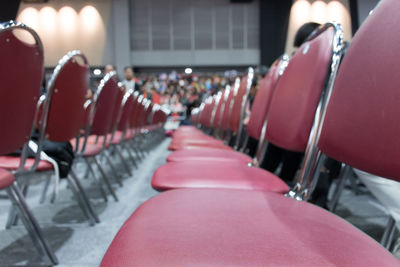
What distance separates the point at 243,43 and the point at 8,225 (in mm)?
12342

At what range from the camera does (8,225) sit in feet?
5.66

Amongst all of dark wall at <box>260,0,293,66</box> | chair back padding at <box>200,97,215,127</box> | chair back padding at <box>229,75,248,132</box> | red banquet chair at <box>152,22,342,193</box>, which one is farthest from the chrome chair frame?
dark wall at <box>260,0,293,66</box>

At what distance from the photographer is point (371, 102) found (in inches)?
22.7

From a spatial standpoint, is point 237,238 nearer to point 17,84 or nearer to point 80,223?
point 17,84

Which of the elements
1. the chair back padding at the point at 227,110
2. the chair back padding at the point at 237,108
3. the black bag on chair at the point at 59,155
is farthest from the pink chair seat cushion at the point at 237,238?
the chair back padding at the point at 227,110

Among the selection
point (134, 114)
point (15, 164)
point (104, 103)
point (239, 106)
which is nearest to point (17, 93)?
point (15, 164)

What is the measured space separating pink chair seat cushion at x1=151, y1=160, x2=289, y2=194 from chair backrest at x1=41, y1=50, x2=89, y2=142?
0.63 meters

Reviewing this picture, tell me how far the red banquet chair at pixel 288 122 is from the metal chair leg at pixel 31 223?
503 millimetres

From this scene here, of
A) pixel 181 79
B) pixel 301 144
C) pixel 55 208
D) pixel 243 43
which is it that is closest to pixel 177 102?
pixel 181 79

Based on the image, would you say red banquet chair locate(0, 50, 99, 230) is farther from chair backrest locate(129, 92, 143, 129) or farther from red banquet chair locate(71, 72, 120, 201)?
chair backrest locate(129, 92, 143, 129)

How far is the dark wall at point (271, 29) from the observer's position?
40.3 ft

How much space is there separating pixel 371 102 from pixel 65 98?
4.25 ft

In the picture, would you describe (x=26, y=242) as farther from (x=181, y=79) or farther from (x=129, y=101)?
(x=181, y=79)

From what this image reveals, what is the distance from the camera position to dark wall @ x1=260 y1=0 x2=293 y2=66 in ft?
40.3
